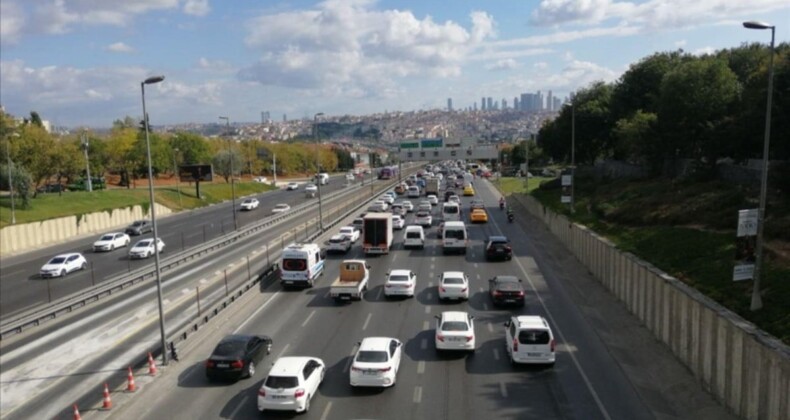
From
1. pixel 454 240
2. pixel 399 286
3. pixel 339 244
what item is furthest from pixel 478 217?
pixel 399 286

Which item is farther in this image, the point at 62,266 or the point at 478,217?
the point at 478,217

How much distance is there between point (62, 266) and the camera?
40.3 meters

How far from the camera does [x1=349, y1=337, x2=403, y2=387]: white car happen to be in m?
18.5

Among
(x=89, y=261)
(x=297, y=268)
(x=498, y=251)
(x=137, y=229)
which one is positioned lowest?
(x=89, y=261)

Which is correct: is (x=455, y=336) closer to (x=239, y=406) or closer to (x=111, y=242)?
(x=239, y=406)

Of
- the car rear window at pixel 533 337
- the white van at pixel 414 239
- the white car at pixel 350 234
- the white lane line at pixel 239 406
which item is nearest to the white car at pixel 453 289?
the car rear window at pixel 533 337

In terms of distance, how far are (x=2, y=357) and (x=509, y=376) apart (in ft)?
62.0

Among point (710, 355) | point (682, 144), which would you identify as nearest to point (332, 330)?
point (710, 355)

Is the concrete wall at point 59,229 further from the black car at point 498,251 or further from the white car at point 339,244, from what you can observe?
the black car at point 498,251

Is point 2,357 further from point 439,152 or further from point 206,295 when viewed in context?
point 439,152

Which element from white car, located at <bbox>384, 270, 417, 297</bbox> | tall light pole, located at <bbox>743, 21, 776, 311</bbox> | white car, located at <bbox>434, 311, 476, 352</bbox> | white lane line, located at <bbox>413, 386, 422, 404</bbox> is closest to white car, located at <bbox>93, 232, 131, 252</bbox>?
white car, located at <bbox>384, 270, 417, 297</bbox>

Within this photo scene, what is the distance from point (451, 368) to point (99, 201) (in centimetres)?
6327

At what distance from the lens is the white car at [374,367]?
1852 cm

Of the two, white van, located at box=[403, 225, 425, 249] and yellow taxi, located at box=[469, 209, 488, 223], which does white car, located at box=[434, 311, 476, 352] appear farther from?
yellow taxi, located at box=[469, 209, 488, 223]
